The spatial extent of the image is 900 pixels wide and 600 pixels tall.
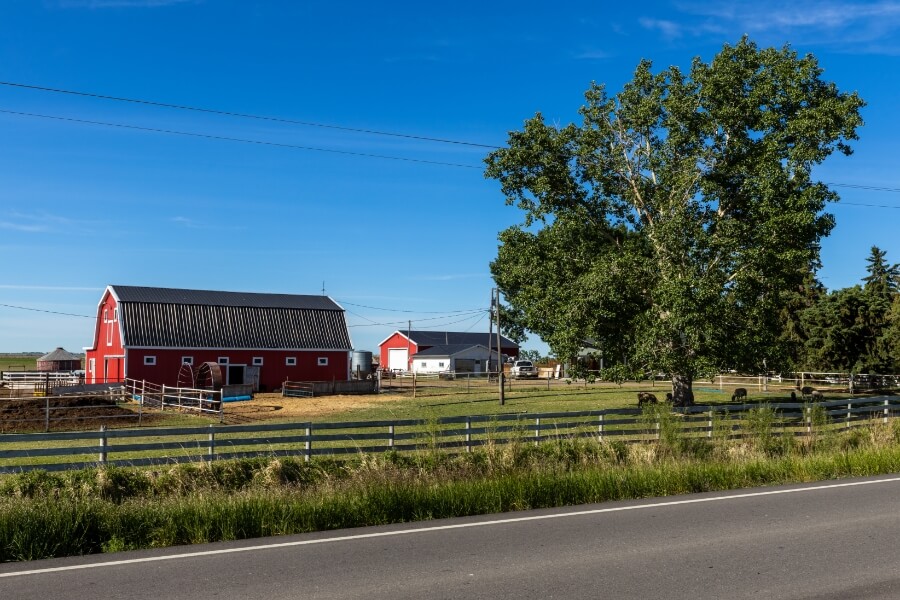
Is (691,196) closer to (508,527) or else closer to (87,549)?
(508,527)

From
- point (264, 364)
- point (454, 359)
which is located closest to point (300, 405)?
point (264, 364)

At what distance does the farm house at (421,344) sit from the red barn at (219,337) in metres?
37.6

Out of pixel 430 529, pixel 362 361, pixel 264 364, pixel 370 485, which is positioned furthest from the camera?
pixel 362 361

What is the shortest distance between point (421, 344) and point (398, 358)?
4.37m

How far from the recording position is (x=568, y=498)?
13227 millimetres

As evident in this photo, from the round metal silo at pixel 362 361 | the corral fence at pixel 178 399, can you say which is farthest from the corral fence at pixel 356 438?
the round metal silo at pixel 362 361

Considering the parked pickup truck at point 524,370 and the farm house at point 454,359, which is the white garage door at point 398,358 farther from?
A: the parked pickup truck at point 524,370

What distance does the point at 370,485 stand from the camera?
13.2m

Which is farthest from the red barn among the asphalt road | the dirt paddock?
the asphalt road

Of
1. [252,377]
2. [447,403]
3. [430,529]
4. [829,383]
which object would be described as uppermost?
[252,377]

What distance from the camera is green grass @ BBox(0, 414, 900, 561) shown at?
10445 mm

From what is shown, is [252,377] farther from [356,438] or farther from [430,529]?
[430,529]

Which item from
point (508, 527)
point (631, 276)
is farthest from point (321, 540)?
point (631, 276)

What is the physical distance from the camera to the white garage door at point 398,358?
99375 millimetres
